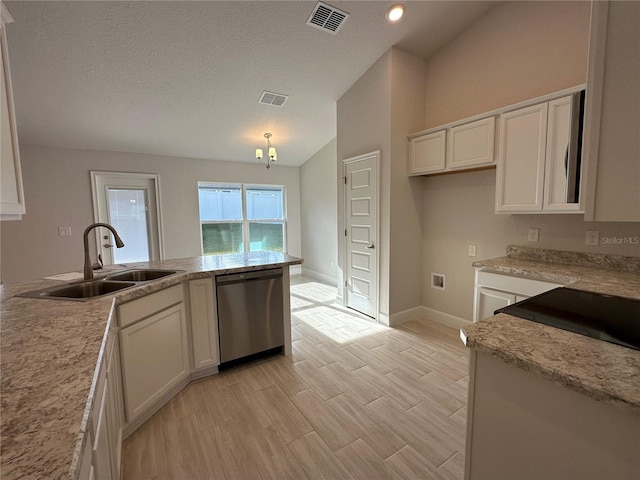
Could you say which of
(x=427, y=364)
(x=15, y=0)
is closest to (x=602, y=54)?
(x=427, y=364)

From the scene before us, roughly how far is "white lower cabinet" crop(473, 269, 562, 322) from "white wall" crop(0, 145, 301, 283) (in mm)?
4606

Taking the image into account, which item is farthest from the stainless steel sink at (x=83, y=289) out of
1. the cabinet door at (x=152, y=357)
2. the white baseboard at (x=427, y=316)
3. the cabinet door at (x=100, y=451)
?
the white baseboard at (x=427, y=316)

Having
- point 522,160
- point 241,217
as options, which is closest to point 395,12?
point 522,160

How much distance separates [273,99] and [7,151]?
290 centimetres

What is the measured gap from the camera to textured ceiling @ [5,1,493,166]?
2.39 meters

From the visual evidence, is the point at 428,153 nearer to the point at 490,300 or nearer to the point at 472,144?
the point at 472,144

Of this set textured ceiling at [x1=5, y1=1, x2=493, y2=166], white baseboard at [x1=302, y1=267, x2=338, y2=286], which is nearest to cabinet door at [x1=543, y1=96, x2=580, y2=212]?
textured ceiling at [x1=5, y1=1, x2=493, y2=166]

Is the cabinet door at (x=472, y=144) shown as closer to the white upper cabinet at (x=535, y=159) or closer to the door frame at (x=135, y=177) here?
the white upper cabinet at (x=535, y=159)

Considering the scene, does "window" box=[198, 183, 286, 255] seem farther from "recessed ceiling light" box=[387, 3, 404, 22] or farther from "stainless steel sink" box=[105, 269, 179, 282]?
"recessed ceiling light" box=[387, 3, 404, 22]

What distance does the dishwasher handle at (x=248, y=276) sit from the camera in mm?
2379

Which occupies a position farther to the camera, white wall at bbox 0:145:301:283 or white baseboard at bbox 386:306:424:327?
white wall at bbox 0:145:301:283

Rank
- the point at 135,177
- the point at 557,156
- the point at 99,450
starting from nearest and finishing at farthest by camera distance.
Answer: the point at 99,450 < the point at 557,156 < the point at 135,177

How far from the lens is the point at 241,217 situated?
5.76 meters

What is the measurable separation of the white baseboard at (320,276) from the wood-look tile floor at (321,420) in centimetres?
246
